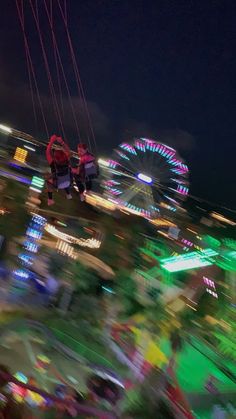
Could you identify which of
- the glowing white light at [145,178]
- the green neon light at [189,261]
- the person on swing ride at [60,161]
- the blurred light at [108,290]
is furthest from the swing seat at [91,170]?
the glowing white light at [145,178]

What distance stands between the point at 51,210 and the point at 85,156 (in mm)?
2727

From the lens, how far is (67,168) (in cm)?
470

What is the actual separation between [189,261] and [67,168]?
258cm

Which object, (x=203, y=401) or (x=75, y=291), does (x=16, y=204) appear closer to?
(x=75, y=291)

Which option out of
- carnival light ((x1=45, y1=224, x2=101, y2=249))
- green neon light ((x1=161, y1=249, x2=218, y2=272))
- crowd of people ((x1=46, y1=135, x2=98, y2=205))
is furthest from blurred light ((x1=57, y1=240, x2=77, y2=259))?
crowd of people ((x1=46, y1=135, x2=98, y2=205))

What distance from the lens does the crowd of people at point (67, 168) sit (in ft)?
13.6

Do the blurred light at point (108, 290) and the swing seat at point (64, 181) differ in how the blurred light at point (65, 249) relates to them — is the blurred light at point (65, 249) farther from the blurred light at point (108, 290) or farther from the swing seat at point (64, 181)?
the swing seat at point (64, 181)

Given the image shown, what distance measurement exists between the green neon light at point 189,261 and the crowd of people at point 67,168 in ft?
3.80

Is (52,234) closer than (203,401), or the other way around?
(203,401)

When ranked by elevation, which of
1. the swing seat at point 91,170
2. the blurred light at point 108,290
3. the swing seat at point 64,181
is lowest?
the blurred light at point 108,290

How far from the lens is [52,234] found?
2.45m

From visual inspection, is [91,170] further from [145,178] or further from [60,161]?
[145,178]

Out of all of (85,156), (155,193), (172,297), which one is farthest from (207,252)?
(155,193)

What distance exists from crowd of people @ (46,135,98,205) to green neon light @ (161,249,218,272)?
1158mm
